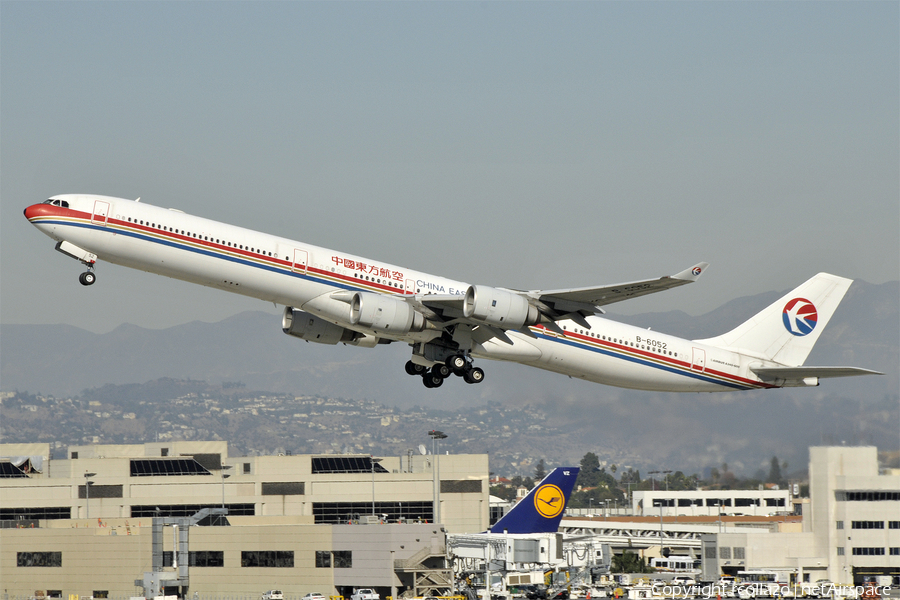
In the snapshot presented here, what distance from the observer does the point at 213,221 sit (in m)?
35.7

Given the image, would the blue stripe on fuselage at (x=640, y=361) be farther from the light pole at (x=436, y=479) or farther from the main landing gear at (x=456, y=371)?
the light pole at (x=436, y=479)

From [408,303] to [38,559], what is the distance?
28702mm

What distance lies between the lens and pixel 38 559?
5381cm

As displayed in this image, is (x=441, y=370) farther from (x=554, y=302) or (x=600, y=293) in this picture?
(x=600, y=293)

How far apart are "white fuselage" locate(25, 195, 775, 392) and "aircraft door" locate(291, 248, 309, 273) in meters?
0.03

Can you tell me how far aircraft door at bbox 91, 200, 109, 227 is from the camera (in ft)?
113

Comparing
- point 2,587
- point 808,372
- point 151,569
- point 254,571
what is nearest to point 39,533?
point 2,587

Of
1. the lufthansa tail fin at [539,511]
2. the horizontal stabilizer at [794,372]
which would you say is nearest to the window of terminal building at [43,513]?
the lufthansa tail fin at [539,511]

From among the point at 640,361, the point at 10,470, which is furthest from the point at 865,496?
the point at 10,470

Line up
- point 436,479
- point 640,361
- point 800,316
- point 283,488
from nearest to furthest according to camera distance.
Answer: point 640,361 → point 800,316 → point 436,479 → point 283,488

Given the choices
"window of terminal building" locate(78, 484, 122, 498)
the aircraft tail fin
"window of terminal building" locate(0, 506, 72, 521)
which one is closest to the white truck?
the aircraft tail fin

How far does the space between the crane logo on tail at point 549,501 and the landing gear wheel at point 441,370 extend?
11805 millimetres

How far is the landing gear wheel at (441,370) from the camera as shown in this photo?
1551 inches

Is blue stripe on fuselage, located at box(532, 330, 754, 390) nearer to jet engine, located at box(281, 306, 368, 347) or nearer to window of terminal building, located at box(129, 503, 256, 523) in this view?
jet engine, located at box(281, 306, 368, 347)
